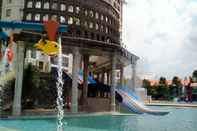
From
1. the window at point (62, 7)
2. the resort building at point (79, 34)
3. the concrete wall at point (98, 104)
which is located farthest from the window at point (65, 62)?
the window at point (62, 7)

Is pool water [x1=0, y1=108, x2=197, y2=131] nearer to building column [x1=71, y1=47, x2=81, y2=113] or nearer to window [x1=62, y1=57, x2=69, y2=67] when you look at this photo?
building column [x1=71, y1=47, x2=81, y2=113]

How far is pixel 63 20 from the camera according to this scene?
5019cm

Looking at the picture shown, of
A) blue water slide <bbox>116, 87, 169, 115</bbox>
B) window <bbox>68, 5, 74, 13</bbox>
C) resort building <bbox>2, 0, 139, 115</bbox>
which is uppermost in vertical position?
window <bbox>68, 5, 74, 13</bbox>

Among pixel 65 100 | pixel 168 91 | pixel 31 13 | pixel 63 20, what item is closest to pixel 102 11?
pixel 63 20

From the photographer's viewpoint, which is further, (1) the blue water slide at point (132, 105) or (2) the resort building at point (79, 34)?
(1) the blue water slide at point (132, 105)

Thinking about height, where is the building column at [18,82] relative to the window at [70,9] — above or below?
below

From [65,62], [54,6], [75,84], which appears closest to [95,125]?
[75,84]

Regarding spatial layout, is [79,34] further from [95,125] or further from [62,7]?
[95,125]

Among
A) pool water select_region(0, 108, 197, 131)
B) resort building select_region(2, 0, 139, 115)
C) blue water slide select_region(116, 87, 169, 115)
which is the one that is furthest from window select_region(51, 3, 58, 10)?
pool water select_region(0, 108, 197, 131)

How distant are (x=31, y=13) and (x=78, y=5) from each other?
7.07m

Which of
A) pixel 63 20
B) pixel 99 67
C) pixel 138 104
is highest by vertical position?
pixel 63 20

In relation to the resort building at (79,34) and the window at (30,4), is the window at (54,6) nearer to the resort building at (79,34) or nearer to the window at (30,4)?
the resort building at (79,34)

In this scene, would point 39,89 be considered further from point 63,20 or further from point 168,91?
point 168,91

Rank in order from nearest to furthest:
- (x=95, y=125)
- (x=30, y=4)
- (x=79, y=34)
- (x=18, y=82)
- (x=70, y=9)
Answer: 1. (x=95, y=125)
2. (x=18, y=82)
3. (x=30, y=4)
4. (x=70, y=9)
5. (x=79, y=34)
